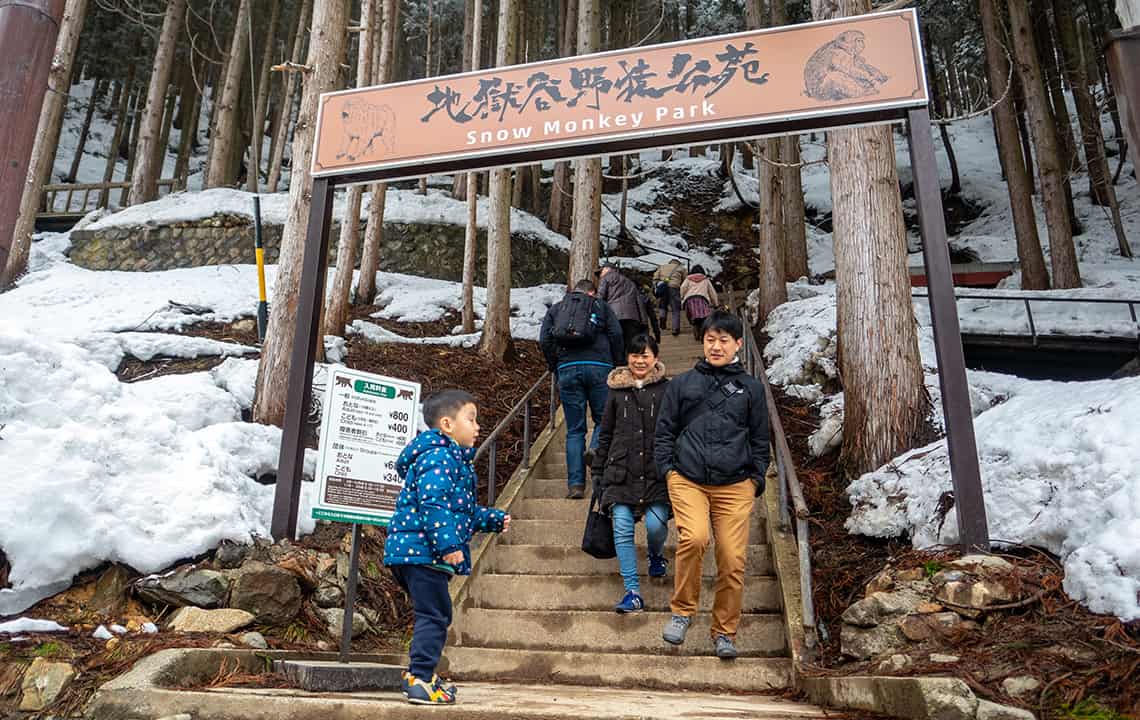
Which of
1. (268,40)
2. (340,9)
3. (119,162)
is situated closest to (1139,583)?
(340,9)

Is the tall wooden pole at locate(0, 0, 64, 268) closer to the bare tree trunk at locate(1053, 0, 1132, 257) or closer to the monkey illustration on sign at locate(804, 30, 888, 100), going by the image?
the monkey illustration on sign at locate(804, 30, 888, 100)

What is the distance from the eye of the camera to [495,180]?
1191 cm

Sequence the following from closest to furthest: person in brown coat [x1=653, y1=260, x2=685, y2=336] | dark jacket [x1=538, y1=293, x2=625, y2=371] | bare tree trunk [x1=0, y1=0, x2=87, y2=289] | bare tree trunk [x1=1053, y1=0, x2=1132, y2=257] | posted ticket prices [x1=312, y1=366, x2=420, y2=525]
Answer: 1. posted ticket prices [x1=312, y1=366, x2=420, y2=525]
2. dark jacket [x1=538, y1=293, x2=625, y2=371]
3. bare tree trunk [x1=0, y1=0, x2=87, y2=289]
4. person in brown coat [x1=653, y1=260, x2=685, y2=336]
5. bare tree trunk [x1=1053, y1=0, x2=1132, y2=257]

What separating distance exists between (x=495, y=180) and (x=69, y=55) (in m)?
8.73

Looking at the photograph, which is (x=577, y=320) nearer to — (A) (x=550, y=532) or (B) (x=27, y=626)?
(A) (x=550, y=532)

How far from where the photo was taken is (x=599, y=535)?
513 cm

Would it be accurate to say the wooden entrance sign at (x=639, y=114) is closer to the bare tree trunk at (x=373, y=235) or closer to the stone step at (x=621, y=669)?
the stone step at (x=621, y=669)

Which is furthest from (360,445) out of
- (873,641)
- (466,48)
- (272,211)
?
(466,48)

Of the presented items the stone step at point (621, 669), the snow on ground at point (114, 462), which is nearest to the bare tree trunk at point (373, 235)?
the snow on ground at point (114, 462)

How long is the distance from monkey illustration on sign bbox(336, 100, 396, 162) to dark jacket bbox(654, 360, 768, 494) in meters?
3.06

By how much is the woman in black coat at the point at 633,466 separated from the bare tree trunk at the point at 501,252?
6001 mm

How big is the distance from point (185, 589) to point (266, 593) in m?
0.46

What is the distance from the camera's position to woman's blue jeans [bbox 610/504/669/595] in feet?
16.3

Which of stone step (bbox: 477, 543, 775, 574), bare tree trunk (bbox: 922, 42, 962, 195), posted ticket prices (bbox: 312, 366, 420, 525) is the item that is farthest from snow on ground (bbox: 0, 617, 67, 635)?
bare tree trunk (bbox: 922, 42, 962, 195)
